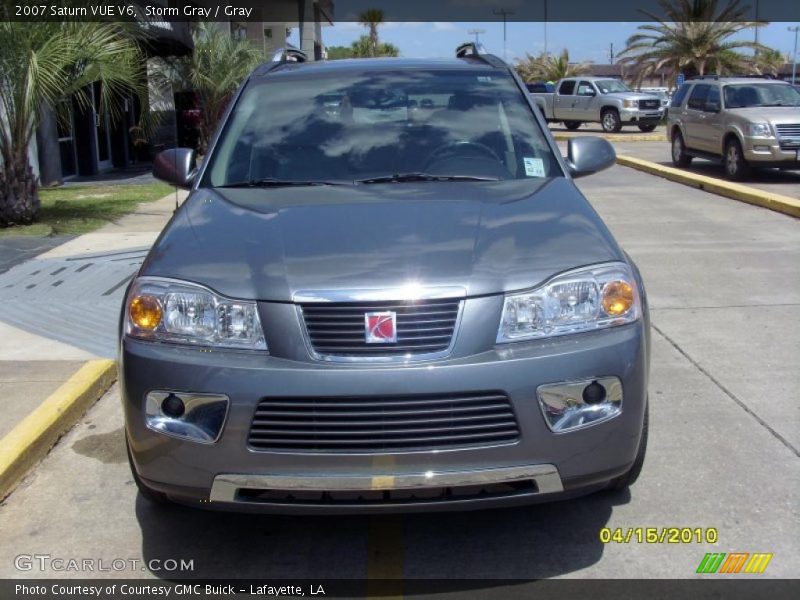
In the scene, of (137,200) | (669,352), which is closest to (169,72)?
(137,200)

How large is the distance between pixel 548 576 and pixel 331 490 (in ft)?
3.07

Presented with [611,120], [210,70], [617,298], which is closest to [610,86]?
[611,120]

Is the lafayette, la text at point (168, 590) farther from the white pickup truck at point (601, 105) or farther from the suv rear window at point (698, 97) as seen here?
the white pickup truck at point (601, 105)

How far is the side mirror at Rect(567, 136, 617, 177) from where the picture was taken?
5051 millimetres

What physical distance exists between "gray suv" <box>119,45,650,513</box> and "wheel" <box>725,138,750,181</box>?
44.0ft

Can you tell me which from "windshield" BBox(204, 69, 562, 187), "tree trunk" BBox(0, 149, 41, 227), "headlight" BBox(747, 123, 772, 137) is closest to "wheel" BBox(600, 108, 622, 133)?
"headlight" BBox(747, 123, 772, 137)

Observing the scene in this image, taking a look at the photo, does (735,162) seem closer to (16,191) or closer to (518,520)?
(16,191)

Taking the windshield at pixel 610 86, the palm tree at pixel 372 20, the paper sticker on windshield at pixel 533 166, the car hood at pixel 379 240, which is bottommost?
the car hood at pixel 379 240

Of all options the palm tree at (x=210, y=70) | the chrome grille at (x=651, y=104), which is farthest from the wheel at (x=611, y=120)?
the palm tree at (x=210, y=70)

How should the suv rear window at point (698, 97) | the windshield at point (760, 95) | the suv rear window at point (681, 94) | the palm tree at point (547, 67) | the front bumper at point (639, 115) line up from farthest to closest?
1. the palm tree at point (547, 67)
2. the front bumper at point (639, 115)
3. the suv rear window at point (681, 94)
4. the suv rear window at point (698, 97)
5. the windshield at point (760, 95)

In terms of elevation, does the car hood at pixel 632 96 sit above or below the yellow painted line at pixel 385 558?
above

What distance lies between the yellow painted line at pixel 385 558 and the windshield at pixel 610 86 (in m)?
29.8

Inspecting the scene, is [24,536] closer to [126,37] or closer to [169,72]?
[126,37]

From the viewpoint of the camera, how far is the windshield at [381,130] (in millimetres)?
4582
